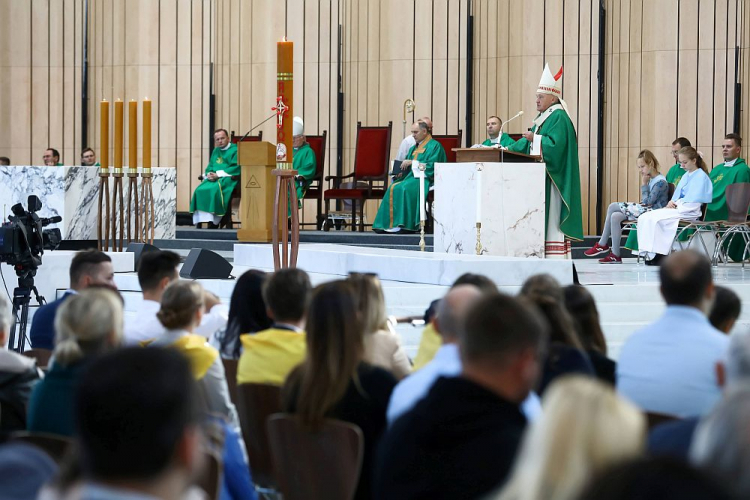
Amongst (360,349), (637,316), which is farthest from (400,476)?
(637,316)

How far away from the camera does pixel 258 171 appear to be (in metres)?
11.0

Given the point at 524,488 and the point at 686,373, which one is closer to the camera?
the point at 524,488

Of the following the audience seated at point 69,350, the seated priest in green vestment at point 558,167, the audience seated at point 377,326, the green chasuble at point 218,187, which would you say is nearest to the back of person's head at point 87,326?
the audience seated at point 69,350

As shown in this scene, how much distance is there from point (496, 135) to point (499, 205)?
9.03 feet

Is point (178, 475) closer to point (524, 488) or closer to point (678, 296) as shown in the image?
point (524, 488)

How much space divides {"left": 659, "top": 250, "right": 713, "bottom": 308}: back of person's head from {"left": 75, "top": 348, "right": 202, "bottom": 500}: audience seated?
1913 mm

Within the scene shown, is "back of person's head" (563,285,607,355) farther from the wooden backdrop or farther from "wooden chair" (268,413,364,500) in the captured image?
the wooden backdrop

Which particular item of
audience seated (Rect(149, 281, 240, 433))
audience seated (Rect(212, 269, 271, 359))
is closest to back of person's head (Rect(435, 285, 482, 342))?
audience seated (Rect(149, 281, 240, 433))

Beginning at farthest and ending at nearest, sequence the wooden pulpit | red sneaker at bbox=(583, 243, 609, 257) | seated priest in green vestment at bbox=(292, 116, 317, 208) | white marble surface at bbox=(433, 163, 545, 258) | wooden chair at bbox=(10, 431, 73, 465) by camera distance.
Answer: seated priest in green vestment at bbox=(292, 116, 317, 208)
red sneaker at bbox=(583, 243, 609, 257)
the wooden pulpit
white marble surface at bbox=(433, 163, 545, 258)
wooden chair at bbox=(10, 431, 73, 465)

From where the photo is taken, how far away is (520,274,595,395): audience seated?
9.09 feet

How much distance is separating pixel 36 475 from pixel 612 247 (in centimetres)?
945

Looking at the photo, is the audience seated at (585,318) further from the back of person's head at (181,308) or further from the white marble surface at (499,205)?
the white marble surface at (499,205)

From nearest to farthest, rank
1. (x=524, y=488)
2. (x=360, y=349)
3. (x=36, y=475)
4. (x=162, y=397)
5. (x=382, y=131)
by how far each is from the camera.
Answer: (x=524, y=488), (x=162, y=397), (x=36, y=475), (x=360, y=349), (x=382, y=131)

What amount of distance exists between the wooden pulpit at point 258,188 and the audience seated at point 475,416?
350 inches
